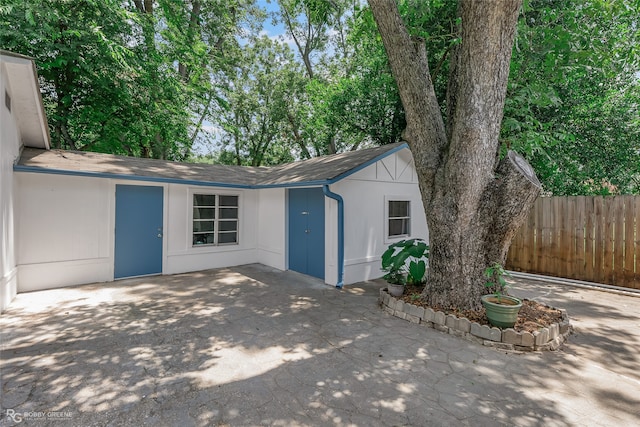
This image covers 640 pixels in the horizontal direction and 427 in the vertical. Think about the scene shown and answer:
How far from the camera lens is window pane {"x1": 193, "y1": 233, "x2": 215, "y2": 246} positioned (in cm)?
757

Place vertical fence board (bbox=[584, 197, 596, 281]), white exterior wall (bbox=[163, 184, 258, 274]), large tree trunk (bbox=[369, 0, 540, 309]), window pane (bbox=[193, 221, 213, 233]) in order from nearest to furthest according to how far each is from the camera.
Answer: large tree trunk (bbox=[369, 0, 540, 309])
vertical fence board (bbox=[584, 197, 596, 281])
white exterior wall (bbox=[163, 184, 258, 274])
window pane (bbox=[193, 221, 213, 233])

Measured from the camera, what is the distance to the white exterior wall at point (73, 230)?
5570mm

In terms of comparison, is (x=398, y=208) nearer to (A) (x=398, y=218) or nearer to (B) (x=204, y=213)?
(A) (x=398, y=218)

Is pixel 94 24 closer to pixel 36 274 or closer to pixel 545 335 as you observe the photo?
pixel 36 274

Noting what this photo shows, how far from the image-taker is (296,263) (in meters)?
7.42

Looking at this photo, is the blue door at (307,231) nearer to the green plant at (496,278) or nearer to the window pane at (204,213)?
the window pane at (204,213)

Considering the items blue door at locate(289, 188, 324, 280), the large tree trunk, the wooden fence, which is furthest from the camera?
blue door at locate(289, 188, 324, 280)

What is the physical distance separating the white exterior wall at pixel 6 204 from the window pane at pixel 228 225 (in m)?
3.96

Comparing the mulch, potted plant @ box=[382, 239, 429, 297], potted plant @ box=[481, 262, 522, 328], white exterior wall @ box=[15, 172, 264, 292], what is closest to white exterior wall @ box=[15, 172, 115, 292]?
white exterior wall @ box=[15, 172, 264, 292]

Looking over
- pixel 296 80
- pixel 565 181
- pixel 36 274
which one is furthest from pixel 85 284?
pixel 296 80

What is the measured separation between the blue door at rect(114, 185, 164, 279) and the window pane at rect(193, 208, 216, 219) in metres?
0.84

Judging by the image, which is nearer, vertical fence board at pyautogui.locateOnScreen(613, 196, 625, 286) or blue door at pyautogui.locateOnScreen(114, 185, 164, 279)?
vertical fence board at pyautogui.locateOnScreen(613, 196, 625, 286)

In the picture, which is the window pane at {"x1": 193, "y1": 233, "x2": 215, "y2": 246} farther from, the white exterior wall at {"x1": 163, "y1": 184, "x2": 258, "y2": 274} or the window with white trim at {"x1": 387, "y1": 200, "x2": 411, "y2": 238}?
the window with white trim at {"x1": 387, "y1": 200, "x2": 411, "y2": 238}

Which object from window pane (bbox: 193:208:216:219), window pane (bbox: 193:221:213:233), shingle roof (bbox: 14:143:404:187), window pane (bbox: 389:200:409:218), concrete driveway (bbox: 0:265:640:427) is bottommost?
concrete driveway (bbox: 0:265:640:427)
